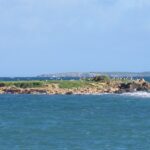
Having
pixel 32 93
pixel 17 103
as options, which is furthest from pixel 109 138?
pixel 32 93

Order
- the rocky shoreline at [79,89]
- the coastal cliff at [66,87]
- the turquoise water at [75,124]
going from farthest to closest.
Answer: the coastal cliff at [66,87] → the rocky shoreline at [79,89] → the turquoise water at [75,124]

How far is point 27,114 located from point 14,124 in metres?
14.0

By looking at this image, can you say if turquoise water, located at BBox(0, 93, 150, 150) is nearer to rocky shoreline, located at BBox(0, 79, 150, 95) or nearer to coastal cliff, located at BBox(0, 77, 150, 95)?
rocky shoreline, located at BBox(0, 79, 150, 95)

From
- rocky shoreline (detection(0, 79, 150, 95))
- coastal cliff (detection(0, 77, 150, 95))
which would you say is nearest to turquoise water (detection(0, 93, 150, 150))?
rocky shoreline (detection(0, 79, 150, 95))

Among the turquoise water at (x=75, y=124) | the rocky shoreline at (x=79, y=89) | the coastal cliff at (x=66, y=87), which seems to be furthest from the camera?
the coastal cliff at (x=66, y=87)

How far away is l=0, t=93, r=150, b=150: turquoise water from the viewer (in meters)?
49.6

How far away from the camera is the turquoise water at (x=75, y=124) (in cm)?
4956

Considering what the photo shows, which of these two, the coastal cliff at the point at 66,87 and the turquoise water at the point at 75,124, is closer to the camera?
the turquoise water at the point at 75,124

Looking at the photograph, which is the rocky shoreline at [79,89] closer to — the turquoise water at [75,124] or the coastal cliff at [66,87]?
the coastal cliff at [66,87]

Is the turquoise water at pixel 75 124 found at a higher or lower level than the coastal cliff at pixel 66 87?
lower

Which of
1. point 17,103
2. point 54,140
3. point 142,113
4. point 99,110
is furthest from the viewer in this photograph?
point 17,103

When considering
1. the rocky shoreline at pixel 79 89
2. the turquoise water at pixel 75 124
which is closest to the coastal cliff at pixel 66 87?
the rocky shoreline at pixel 79 89

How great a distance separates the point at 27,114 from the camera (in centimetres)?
8169

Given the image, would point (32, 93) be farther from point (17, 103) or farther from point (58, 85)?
point (17, 103)
